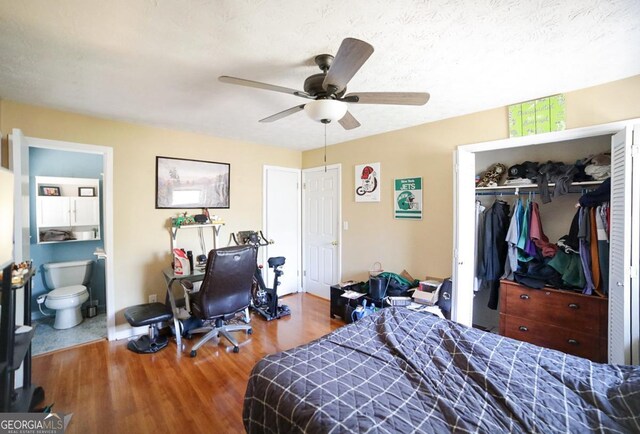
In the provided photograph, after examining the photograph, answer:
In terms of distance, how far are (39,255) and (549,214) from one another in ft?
19.7

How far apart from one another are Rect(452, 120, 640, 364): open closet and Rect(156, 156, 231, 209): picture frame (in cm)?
290

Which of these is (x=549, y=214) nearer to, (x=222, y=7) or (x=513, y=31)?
(x=513, y=31)

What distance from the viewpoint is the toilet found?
3111 millimetres

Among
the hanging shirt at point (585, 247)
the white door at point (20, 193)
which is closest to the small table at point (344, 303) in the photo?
the hanging shirt at point (585, 247)

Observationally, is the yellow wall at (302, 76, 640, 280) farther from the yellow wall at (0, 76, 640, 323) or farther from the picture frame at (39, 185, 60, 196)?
the picture frame at (39, 185, 60, 196)

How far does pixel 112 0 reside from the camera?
4.14 ft

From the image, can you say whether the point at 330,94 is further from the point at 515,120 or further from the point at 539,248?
the point at 539,248

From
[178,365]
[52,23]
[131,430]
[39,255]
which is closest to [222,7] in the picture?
[52,23]

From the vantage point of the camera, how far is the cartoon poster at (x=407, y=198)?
3.18 m

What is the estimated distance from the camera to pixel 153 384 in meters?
2.20

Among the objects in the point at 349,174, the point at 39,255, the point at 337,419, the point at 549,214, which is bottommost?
the point at 337,419

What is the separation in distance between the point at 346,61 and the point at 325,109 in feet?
1.08

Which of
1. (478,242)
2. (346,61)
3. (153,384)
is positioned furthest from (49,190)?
(478,242)

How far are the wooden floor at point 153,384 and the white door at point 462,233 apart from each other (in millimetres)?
1580
